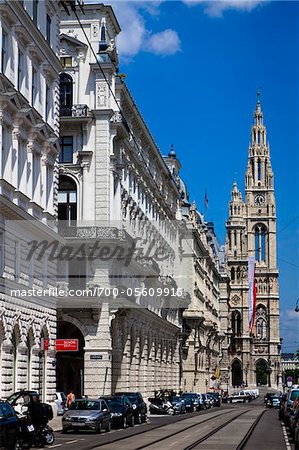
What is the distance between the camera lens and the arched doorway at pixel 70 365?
57.5 metres

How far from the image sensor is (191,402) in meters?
72.2

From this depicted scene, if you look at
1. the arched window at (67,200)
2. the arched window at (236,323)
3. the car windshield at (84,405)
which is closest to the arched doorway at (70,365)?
the arched window at (67,200)

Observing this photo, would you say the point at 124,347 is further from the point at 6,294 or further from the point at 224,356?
the point at 224,356

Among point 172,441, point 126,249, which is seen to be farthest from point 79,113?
point 172,441

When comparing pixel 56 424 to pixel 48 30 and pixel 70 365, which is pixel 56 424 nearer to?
pixel 48 30

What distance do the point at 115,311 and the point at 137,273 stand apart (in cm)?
988

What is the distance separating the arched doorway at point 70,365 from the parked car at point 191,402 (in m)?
11.4

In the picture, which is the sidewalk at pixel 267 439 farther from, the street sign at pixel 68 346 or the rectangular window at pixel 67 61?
the rectangular window at pixel 67 61

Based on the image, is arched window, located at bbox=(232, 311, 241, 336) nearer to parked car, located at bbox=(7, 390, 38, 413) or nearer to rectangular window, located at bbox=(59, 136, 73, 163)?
rectangular window, located at bbox=(59, 136, 73, 163)

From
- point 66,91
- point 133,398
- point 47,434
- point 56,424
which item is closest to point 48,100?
point 66,91

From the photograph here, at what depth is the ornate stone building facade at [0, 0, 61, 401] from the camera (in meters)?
36.8

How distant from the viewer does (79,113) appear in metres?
56.8

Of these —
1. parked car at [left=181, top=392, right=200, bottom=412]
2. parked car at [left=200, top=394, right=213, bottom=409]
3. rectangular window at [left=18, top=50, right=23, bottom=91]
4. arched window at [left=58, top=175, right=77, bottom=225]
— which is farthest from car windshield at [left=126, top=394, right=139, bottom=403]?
parked car at [left=200, top=394, right=213, bottom=409]

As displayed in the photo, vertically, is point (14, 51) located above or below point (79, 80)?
below
